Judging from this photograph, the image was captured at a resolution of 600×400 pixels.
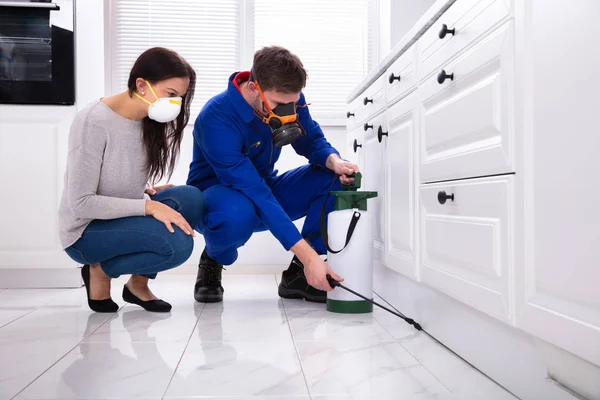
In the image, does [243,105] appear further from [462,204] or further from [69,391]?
[69,391]

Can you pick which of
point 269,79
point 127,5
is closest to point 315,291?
point 269,79

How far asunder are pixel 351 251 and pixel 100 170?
929 millimetres

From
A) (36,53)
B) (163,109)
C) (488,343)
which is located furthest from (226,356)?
(36,53)

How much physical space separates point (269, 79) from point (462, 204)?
0.84 metres

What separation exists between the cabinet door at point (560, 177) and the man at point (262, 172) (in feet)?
2.84

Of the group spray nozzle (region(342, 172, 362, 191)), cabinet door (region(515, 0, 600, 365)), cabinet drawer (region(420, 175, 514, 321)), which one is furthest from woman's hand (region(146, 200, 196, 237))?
cabinet door (region(515, 0, 600, 365))

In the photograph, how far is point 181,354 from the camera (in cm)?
150

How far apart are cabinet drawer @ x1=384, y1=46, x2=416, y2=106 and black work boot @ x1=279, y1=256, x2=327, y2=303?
772 mm

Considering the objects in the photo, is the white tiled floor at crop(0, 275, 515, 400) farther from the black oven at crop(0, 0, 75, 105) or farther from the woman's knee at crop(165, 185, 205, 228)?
the black oven at crop(0, 0, 75, 105)

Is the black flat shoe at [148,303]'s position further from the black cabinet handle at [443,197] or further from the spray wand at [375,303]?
the black cabinet handle at [443,197]

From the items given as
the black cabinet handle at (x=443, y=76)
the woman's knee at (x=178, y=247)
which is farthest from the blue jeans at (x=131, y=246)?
the black cabinet handle at (x=443, y=76)

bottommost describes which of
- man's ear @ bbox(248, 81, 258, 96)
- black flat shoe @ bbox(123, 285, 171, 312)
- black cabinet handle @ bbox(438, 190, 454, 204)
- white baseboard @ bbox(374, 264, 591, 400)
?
black flat shoe @ bbox(123, 285, 171, 312)

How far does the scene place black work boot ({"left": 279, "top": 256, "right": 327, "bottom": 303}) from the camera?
233cm

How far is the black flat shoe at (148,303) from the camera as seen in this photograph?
214cm
